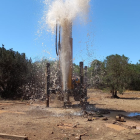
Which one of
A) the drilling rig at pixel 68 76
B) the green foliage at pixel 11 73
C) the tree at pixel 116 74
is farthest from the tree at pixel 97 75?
the drilling rig at pixel 68 76

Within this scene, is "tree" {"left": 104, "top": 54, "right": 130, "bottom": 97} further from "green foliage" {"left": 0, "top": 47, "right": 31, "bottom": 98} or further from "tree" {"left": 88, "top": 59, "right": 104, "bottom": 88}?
"green foliage" {"left": 0, "top": 47, "right": 31, "bottom": 98}

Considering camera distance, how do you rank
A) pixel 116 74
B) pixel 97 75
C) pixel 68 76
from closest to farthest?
pixel 68 76
pixel 116 74
pixel 97 75

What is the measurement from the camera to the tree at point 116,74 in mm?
17641

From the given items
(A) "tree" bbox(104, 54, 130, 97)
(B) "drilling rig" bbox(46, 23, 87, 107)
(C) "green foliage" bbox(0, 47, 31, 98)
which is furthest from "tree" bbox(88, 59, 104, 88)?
(B) "drilling rig" bbox(46, 23, 87, 107)

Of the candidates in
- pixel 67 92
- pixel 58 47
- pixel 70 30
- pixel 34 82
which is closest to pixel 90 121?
pixel 67 92

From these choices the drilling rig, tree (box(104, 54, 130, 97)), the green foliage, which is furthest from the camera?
tree (box(104, 54, 130, 97))

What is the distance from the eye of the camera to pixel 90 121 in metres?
7.07

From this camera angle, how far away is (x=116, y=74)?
59.3 feet

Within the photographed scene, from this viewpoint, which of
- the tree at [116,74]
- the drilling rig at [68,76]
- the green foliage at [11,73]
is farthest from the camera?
the tree at [116,74]

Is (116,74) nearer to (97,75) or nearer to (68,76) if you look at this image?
(97,75)

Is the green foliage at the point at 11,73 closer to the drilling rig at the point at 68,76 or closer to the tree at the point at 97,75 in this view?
the tree at the point at 97,75

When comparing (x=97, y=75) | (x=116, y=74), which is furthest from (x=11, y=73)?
(x=116, y=74)

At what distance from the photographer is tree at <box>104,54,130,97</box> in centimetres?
1764

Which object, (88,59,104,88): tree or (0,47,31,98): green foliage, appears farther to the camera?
(88,59,104,88): tree
